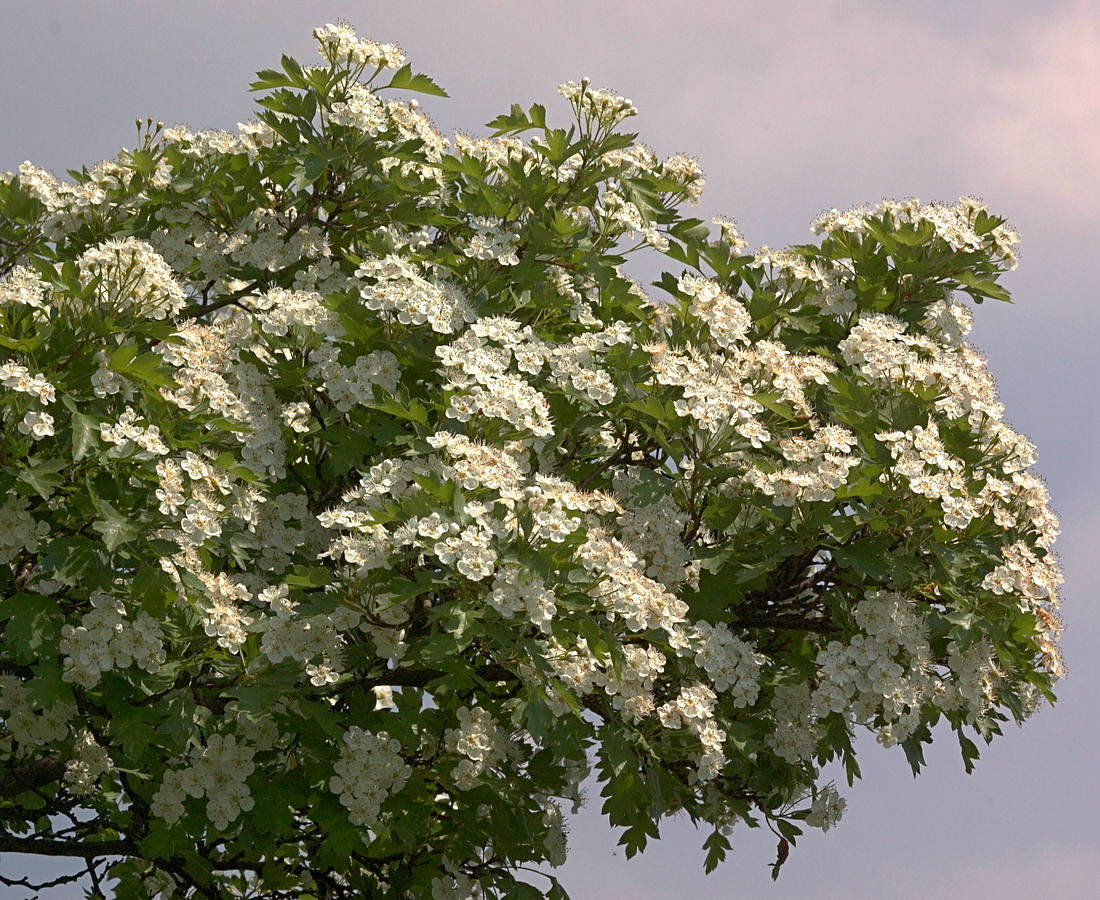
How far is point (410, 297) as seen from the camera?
671 centimetres

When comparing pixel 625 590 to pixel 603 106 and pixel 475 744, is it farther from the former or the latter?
pixel 603 106

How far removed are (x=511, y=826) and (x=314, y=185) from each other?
3676mm

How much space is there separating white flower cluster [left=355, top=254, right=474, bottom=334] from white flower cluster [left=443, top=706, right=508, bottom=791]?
1.84m

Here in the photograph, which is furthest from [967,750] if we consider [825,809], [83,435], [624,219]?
[83,435]

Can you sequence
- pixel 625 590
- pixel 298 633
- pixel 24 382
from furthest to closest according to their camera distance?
pixel 298 633
pixel 625 590
pixel 24 382

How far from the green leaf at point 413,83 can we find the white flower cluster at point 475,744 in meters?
3.32

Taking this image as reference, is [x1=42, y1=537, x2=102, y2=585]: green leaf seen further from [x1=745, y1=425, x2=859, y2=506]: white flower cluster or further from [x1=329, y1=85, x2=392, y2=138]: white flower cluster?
[x1=745, y1=425, x2=859, y2=506]: white flower cluster

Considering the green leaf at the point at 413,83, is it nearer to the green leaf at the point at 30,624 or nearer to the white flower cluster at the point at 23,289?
the white flower cluster at the point at 23,289

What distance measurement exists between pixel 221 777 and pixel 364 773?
73cm

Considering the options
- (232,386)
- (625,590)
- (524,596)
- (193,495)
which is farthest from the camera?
(232,386)

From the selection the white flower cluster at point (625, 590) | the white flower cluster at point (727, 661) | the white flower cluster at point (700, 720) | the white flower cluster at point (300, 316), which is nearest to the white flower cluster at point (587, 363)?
the white flower cluster at point (625, 590)

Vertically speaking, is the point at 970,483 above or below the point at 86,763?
above

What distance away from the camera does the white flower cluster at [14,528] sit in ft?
20.1

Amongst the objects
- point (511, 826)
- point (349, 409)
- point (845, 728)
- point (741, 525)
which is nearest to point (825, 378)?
point (741, 525)
